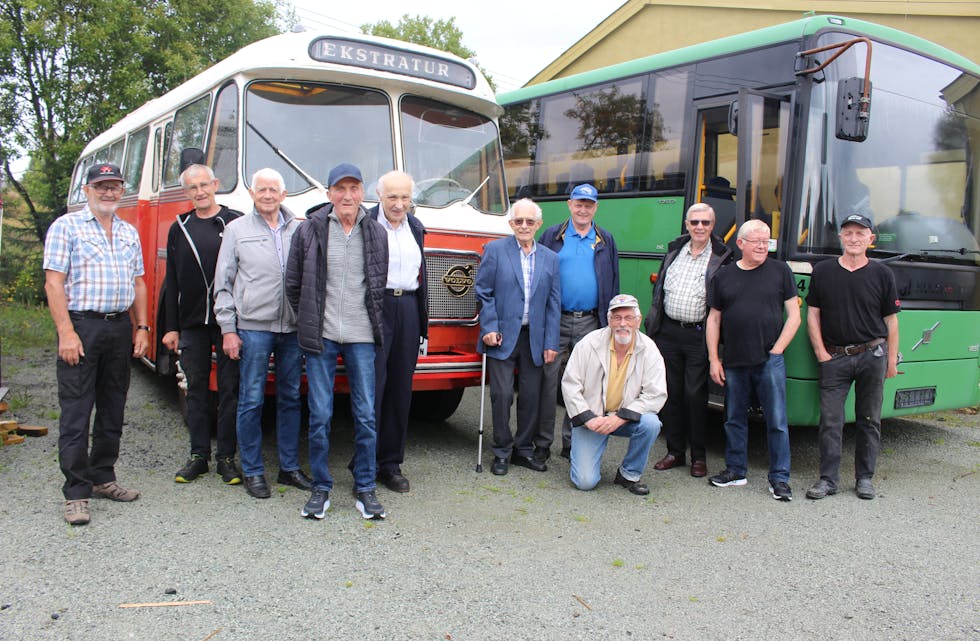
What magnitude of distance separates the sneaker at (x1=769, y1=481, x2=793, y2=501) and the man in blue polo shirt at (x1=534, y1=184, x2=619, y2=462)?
5.33 feet

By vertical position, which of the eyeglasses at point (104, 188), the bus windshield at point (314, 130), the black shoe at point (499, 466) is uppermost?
the bus windshield at point (314, 130)

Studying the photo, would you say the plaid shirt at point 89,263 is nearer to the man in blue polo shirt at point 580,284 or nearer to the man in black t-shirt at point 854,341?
the man in blue polo shirt at point 580,284

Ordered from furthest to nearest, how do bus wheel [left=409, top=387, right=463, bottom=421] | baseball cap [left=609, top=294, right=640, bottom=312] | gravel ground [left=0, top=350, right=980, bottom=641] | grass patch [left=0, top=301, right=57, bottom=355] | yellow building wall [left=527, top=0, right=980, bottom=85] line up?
yellow building wall [left=527, top=0, right=980, bottom=85]
grass patch [left=0, top=301, right=57, bottom=355]
bus wheel [left=409, top=387, right=463, bottom=421]
baseball cap [left=609, top=294, right=640, bottom=312]
gravel ground [left=0, top=350, right=980, bottom=641]

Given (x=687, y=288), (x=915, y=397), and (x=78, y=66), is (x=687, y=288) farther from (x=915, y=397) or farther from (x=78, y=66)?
(x=78, y=66)

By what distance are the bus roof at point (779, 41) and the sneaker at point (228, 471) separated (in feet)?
17.3

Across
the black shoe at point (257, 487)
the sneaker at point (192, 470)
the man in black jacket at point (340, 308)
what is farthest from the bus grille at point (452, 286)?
the sneaker at point (192, 470)

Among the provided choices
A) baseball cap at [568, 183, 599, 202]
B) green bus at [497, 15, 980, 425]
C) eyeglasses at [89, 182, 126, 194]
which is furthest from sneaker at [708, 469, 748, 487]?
eyeglasses at [89, 182, 126, 194]

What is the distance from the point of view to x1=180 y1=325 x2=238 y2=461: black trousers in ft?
17.1

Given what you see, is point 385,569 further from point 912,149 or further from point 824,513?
point 912,149

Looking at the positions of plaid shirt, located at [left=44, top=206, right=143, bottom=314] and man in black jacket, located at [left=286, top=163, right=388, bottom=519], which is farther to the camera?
man in black jacket, located at [left=286, top=163, right=388, bottom=519]

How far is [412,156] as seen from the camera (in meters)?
6.33

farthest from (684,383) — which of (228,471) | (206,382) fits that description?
(206,382)

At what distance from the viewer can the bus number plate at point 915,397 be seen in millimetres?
6422

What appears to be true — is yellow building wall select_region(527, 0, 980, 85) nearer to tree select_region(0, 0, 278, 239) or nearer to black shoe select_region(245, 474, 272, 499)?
tree select_region(0, 0, 278, 239)
